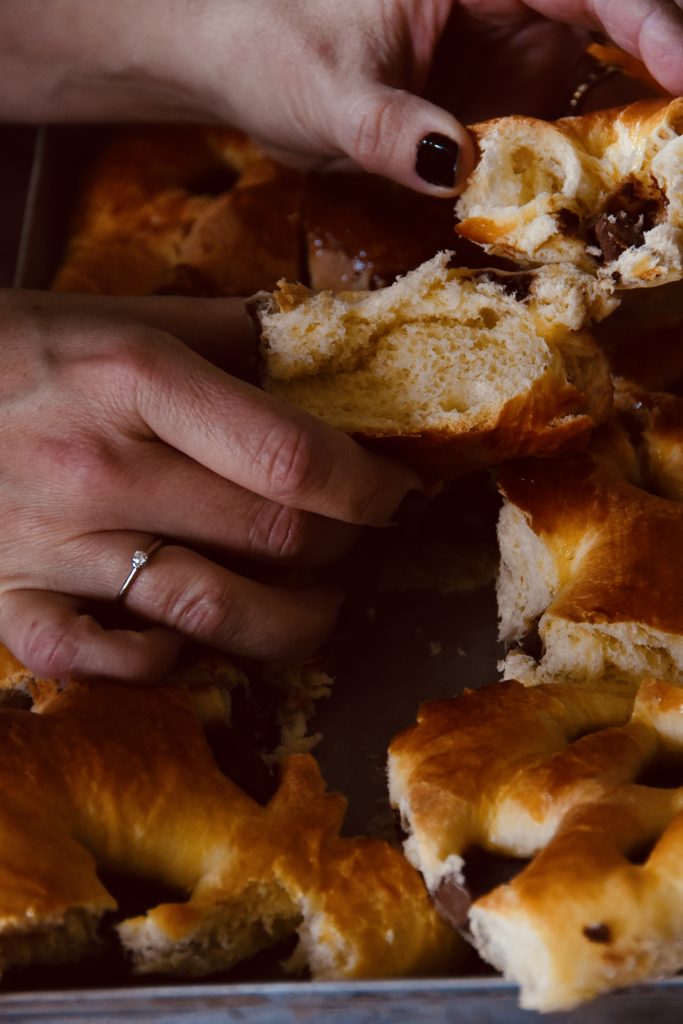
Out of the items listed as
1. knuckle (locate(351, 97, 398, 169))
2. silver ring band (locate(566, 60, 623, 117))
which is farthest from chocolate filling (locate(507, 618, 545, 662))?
silver ring band (locate(566, 60, 623, 117))

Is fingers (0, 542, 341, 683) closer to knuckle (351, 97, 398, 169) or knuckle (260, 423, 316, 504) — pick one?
knuckle (260, 423, 316, 504)

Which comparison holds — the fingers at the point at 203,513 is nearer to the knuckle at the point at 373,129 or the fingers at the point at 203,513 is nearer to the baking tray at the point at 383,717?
the baking tray at the point at 383,717

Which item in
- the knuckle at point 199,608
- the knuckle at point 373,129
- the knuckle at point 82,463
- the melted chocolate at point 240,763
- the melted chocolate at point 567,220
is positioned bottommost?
the melted chocolate at point 240,763

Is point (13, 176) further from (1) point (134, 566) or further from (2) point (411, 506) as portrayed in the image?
(1) point (134, 566)

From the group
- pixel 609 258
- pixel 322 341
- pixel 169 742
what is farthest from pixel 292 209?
pixel 169 742

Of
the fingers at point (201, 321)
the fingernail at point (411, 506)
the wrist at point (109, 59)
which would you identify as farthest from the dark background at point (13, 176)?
the fingernail at point (411, 506)
